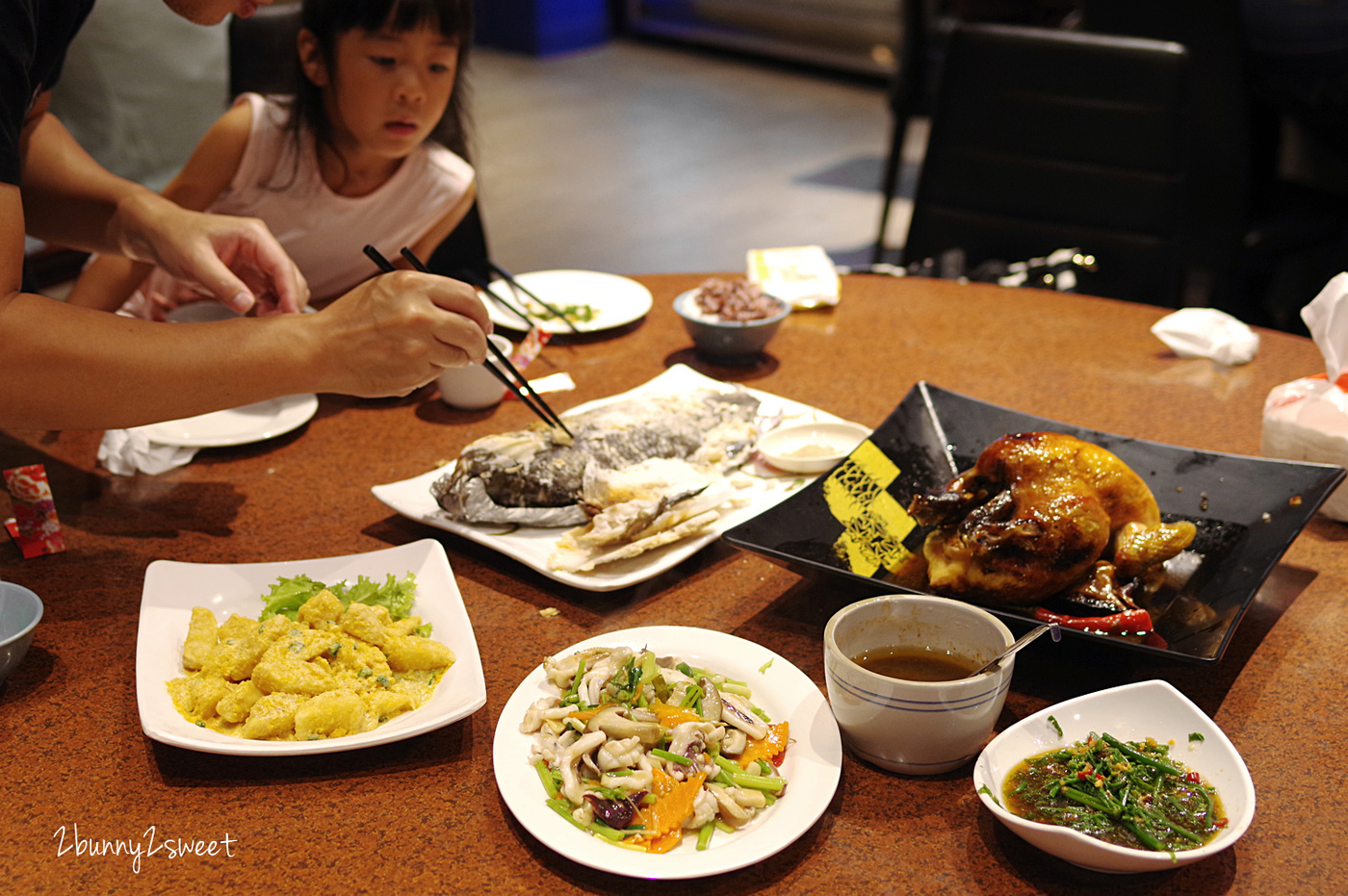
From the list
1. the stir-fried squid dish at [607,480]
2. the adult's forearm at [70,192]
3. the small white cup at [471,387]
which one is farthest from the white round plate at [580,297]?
the adult's forearm at [70,192]

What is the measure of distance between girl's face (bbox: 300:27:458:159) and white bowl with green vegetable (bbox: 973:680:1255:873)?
6.47 feet

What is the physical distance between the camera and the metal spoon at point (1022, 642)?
105 centimetres

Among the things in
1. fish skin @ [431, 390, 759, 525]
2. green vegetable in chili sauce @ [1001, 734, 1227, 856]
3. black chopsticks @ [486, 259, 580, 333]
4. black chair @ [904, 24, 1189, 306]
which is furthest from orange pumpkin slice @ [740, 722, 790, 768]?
black chair @ [904, 24, 1189, 306]

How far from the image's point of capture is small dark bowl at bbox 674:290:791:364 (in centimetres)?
209

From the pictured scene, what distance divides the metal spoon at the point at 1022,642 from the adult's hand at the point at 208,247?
4.44 feet

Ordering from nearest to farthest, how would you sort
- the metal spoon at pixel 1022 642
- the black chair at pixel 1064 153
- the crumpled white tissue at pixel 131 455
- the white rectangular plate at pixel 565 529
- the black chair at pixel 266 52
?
A: the metal spoon at pixel 1022 642 < the white rectangular plate at pixel 565 529 < the crumpled white tissue at pixel 131 455 < the black chair at pixel 1064 153 < the black chair at pixel 266 52

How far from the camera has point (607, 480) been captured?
155 cm

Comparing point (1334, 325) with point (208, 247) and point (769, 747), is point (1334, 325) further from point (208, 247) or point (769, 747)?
point (208, 247)

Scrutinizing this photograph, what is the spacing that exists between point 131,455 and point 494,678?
899 mm

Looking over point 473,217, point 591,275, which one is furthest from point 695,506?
point 473,217

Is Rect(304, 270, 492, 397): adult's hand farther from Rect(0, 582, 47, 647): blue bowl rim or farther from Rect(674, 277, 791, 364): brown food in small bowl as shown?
Rect(674, 277, 791, 364): brown food in small bowl

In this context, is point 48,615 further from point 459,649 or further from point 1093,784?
point 1093,784

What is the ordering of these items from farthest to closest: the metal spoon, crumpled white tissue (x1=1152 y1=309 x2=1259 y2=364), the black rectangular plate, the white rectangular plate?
1. crumpled white tissue (x1=1152 y1=309 x2=1259 y2=364)
2. the white rectangular plate
3. the black rectangular plate
4. the metal spoon

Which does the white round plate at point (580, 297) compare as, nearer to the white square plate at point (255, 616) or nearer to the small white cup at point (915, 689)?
the white square plate at point (255, 616)
